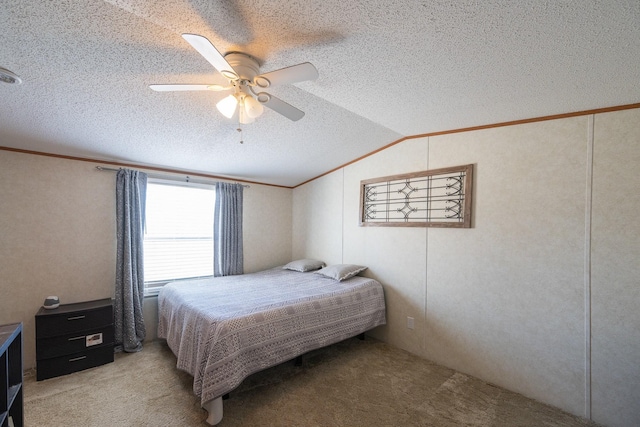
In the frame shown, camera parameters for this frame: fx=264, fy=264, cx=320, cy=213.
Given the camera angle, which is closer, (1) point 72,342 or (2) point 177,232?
(1) point 72,342

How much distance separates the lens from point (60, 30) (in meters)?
1.37


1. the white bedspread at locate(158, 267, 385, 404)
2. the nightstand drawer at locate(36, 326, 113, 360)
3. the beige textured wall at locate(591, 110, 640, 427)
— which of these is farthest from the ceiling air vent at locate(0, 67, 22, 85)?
the beige textured wall at locate(591, 110, 640, 427)

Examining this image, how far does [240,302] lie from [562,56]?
2.81 meters

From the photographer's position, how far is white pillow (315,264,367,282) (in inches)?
130

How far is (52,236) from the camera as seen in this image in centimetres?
272

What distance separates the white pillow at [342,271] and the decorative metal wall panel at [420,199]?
1.96ft

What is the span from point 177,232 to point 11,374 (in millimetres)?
2197

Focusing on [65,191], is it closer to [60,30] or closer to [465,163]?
[60,30]

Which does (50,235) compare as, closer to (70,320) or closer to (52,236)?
(52,236)

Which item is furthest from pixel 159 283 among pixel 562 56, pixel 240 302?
pixel 562 56

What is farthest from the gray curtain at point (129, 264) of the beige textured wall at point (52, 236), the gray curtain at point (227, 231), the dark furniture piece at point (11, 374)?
the dark furniture piece at point (11, 374)

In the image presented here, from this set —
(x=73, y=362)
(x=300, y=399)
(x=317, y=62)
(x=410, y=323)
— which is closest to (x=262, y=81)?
(x=317, y=62)

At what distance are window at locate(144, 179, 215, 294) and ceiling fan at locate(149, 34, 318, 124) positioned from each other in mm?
2199

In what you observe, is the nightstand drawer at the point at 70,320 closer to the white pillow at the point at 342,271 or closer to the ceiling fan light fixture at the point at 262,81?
the white pillow at the point at 342,271
